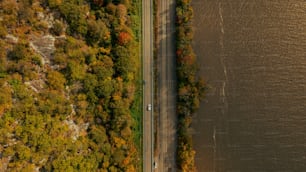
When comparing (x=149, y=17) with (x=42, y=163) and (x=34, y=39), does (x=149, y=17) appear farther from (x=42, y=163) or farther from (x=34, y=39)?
(x=42, y=163)

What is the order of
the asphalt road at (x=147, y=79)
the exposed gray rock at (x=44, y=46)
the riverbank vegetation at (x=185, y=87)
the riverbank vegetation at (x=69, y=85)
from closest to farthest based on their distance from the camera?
the riverbank vegetation at (x=69, y=85) → the exposed gray rock at (x=44, y=46) → the riverbank vegetation at (x=185, y=87) → the asphalt road at (x=147, y=79)

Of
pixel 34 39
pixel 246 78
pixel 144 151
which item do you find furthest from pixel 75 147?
pixel 246 78

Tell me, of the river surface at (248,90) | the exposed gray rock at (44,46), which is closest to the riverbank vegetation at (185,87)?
the river surface at (248,90)

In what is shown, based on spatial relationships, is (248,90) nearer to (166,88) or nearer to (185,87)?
(185,87)

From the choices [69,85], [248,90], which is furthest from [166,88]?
[69,85]

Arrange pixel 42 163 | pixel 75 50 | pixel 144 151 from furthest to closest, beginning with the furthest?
pixel 144 151
pixel 75 50
pixel 42 163

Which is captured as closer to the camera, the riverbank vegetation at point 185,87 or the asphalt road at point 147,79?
the riverbank vegetation at point 185,87

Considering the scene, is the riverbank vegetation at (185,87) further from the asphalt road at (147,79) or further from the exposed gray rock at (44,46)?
the exposed gray rock at (44,46)

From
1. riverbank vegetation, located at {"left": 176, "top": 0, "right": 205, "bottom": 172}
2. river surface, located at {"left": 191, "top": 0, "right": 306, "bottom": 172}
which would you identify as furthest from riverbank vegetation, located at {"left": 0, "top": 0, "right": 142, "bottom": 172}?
river surface, located at {"left": 191, "top": 0, "right": 306, "bottom": 172}
